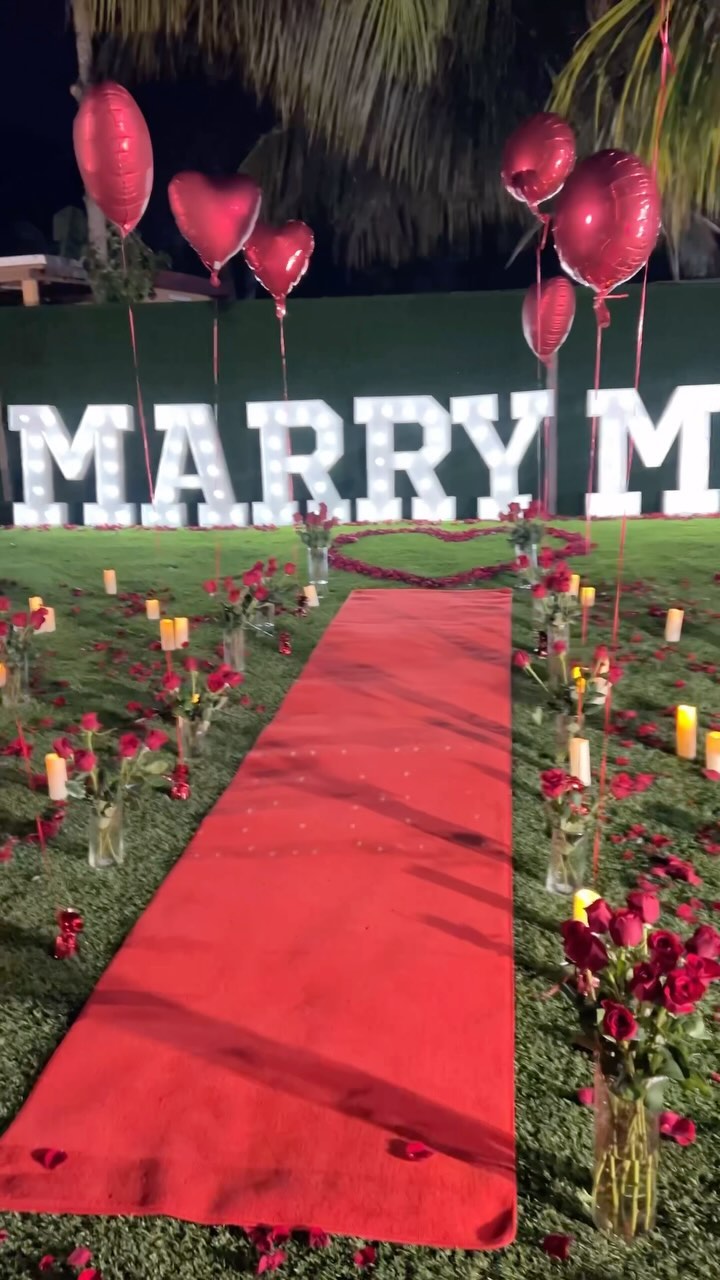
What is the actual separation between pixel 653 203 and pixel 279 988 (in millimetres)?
2838

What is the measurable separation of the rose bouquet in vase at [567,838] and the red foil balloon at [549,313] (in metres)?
4.22

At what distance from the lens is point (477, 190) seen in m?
8.88

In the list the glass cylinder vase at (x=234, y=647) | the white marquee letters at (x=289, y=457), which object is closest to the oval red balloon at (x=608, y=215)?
the glass cylinder vase at (x=234, y=647)

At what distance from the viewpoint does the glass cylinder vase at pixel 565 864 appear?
2.42 metres

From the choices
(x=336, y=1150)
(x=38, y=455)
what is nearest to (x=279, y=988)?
(x=336, y=1150)

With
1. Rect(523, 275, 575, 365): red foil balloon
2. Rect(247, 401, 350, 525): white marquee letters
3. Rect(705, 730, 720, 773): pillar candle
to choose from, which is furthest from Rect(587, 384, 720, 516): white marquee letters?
Rect(705, 730, 720, 773): pillar candle

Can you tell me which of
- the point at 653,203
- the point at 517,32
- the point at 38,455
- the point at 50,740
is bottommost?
the point at 50,740

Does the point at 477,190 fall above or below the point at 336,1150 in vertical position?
above

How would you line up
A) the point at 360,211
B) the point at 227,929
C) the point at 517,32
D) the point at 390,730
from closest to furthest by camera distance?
the point at 227,929 → the point at 390,730 → the point at 517,32 → the point at 360,211

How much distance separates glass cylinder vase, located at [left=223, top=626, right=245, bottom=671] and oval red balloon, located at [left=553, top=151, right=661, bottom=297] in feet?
6.32

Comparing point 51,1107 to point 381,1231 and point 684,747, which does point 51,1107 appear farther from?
point 684,747

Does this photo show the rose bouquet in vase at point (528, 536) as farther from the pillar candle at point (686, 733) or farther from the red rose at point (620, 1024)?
the red rose at point (620, 1024)

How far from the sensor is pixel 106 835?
262 centimetres

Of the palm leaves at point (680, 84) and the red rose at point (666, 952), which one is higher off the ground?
the palm leaves at point (680, 84)
